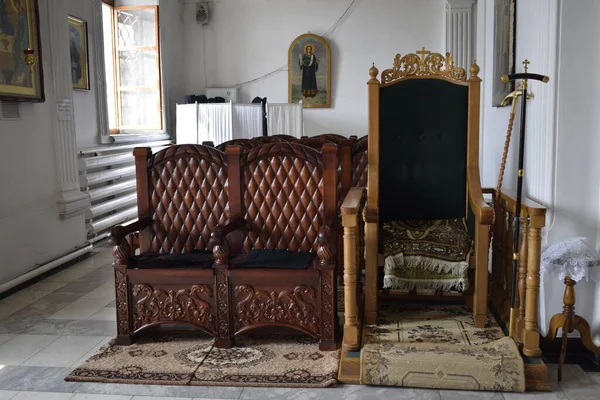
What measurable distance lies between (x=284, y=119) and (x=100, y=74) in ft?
7.25

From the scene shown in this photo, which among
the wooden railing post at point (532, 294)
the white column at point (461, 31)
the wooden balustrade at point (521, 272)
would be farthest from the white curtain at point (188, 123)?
the white column at point (461, 31)

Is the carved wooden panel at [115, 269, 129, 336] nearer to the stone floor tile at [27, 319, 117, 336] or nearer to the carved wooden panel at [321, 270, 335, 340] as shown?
the stone floor tile at [27, 319, 117, 336]

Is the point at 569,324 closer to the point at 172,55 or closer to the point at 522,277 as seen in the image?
the point at 522,277

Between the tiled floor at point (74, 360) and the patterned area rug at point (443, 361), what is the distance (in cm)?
5

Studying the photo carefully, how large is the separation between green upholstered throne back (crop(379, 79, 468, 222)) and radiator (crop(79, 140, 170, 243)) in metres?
3.59

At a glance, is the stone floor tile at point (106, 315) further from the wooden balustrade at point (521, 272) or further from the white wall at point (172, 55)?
the white wall at point (172, 55)

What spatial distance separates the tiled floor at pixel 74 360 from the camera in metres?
2.95

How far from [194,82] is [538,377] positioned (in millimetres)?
7837

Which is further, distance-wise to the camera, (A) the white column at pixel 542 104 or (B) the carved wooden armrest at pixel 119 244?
(B) the carved wooden armrest at pixel 119 244

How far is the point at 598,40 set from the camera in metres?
3.18

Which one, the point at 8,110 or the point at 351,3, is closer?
the point at 8,110

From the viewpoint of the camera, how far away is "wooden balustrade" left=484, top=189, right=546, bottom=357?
304cm

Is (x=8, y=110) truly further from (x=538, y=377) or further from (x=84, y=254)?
(x=538, y=377)

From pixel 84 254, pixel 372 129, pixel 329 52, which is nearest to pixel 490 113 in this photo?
pixel 372 129
